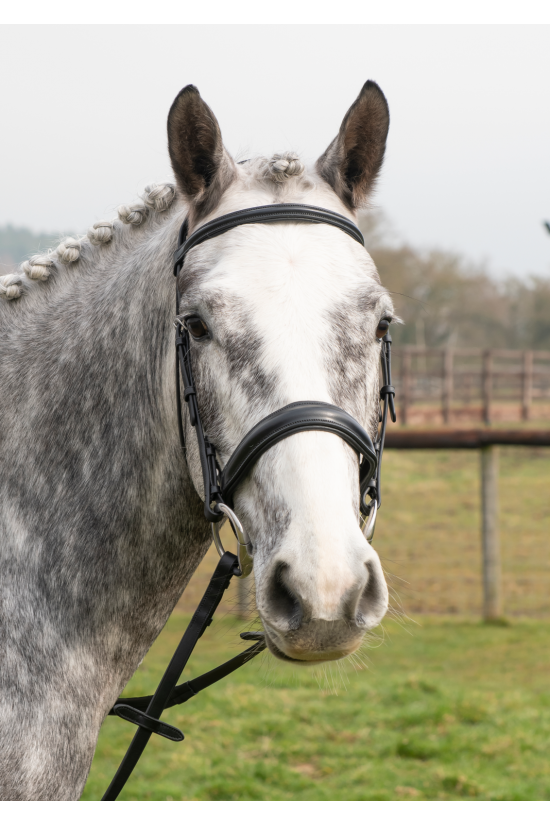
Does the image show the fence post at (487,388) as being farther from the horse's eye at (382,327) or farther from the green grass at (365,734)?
the horse's eye at (382,327)

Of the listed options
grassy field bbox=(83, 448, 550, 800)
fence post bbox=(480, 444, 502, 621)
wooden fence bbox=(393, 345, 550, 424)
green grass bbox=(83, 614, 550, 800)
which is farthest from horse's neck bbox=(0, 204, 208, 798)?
→ wooden fence bbox=(393, 345, 550, 424)

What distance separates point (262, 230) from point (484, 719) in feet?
15.1

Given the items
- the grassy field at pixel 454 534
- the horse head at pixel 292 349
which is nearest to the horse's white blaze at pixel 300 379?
the horse head at pixel 292 349

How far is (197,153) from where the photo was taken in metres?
2.03

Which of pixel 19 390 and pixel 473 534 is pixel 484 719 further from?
pixel 473 534

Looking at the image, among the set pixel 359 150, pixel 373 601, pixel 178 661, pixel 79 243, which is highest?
pixel 359 150

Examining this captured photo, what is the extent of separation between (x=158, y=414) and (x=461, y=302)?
42895 millimetres

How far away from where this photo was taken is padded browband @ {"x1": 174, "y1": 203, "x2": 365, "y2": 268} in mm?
1916

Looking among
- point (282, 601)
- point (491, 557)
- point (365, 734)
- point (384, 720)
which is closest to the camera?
point (282, 601)

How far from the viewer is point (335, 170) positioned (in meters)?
2.11

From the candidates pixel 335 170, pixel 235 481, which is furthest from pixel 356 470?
pixel 335 170

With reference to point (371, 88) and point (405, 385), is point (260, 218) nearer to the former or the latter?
point (371, 88)

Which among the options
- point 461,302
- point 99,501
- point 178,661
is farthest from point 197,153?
point 461,302

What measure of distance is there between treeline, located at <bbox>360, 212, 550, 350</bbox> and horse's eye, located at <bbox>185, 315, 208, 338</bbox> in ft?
122
